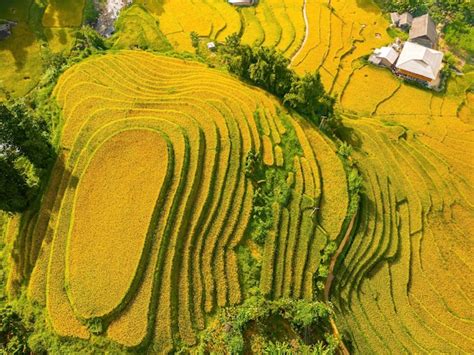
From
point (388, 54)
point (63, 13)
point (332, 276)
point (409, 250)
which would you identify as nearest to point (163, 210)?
point (332, 276)

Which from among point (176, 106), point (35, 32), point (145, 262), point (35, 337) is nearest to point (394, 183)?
point (176, 106)

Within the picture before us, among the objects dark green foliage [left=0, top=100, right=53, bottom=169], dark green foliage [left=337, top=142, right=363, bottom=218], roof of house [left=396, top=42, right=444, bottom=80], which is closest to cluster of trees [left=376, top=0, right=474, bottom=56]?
roof of house [left=396, top=42, right=444, bottom=80]

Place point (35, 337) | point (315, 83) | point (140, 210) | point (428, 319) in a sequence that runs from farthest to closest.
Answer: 1. point (315, 83)
2. point (428, 319)
3. point (140, 210)
4. point (35, 337)

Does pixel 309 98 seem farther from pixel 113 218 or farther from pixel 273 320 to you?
pixel 113 218

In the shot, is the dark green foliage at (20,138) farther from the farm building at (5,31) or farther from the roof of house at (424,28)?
the roof of house at (424,28)

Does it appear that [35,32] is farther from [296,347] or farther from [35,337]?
[296,347]

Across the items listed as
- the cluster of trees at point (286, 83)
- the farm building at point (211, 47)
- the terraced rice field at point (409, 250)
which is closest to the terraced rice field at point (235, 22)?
the farm building at point (211, 47)
